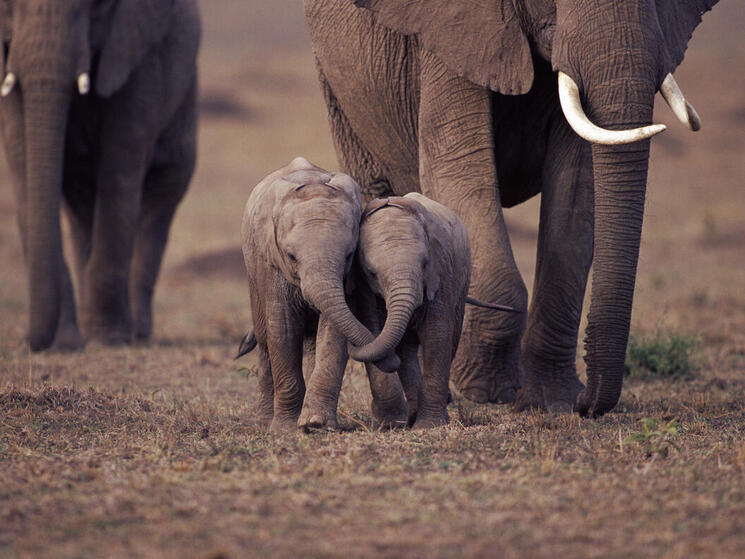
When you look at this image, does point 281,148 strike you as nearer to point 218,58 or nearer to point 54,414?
point 54,414

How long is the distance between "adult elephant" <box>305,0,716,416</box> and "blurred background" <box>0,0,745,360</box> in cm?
88

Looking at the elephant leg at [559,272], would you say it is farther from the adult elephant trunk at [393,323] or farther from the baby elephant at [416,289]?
the adult elephant trunk at [393,323]

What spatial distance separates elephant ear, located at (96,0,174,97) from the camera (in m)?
9.54

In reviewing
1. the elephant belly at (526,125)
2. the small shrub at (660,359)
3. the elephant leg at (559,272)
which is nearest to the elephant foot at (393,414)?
the elephant leg at (559,272)

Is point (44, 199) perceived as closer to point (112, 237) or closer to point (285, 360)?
point (112, 237)

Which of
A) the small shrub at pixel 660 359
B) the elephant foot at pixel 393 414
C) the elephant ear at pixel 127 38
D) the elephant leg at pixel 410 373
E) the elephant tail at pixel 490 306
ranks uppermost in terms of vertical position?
the elephant ear at pixel 127 38

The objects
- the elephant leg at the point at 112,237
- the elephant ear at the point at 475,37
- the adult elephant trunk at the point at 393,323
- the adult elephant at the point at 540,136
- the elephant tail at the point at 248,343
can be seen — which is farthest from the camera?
the elephant leg at the point at 112,237

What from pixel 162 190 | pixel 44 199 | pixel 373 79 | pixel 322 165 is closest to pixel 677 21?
pixel 373 79

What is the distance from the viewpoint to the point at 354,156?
8.11 meters

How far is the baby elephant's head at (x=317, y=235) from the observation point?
4.86m

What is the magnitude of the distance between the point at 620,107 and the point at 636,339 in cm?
328

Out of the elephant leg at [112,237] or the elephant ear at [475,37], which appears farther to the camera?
the elephant leg at [112,237]

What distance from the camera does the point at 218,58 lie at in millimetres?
51969

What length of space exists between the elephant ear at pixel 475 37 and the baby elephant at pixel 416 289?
2.97 feet
